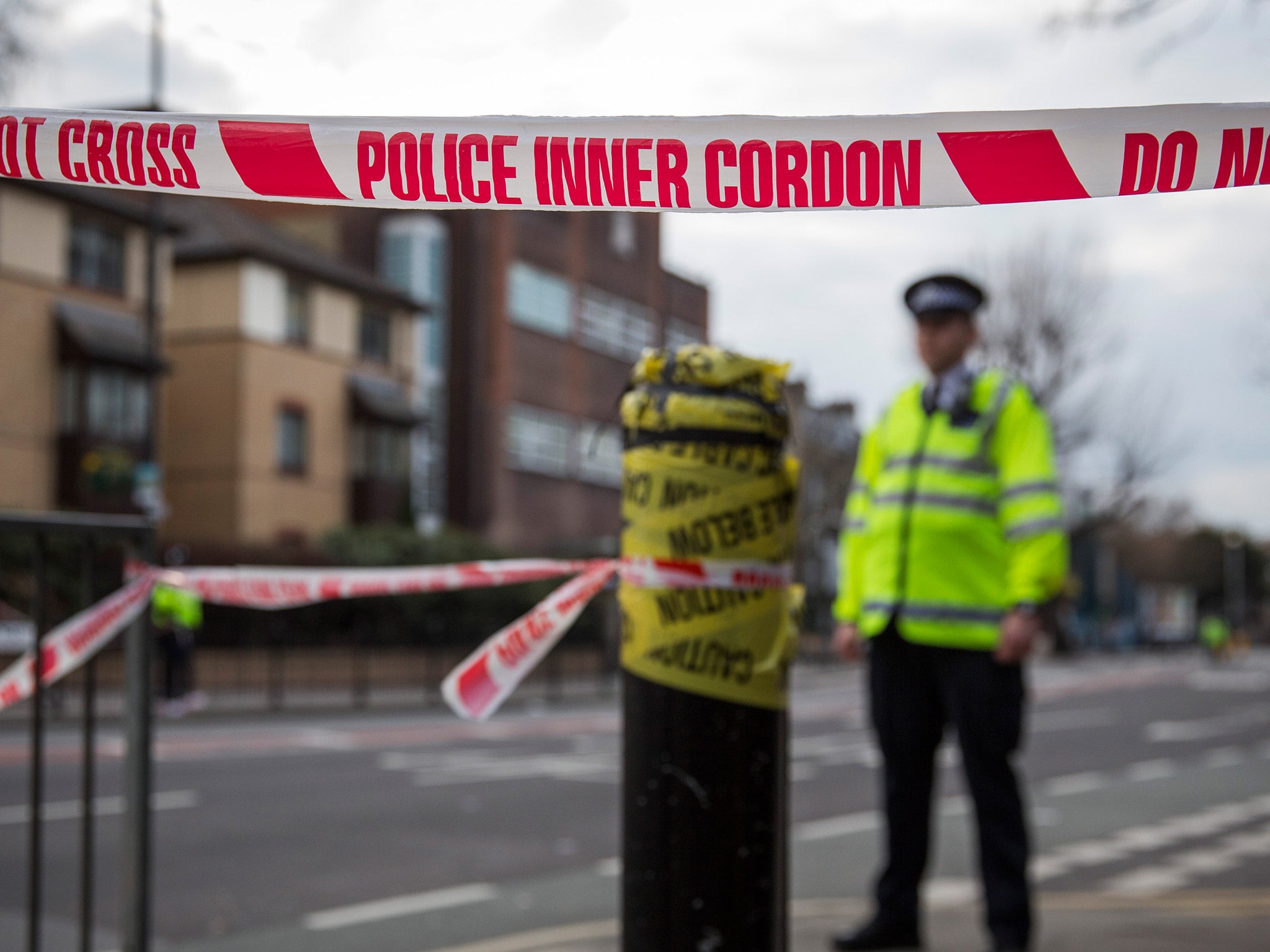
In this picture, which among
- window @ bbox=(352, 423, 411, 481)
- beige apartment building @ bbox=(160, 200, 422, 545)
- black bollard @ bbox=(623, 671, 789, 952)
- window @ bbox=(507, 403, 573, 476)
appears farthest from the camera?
window @ bbox=(507, 403, 573, 476)

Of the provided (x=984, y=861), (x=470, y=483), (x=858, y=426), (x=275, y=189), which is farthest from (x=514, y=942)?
(x=470, y=483)

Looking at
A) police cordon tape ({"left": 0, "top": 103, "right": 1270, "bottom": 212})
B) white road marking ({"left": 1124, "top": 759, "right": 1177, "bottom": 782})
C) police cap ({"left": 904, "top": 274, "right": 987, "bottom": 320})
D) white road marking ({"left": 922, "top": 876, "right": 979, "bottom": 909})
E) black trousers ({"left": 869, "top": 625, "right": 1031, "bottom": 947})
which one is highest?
police cap ({"left": 904, "top": 274, "right": 987, "bottom": 320})

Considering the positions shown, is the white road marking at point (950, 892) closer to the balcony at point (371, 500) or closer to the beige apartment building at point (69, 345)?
the beige apartment building at point (69, 345)

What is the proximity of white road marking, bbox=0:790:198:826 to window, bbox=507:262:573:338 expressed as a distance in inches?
1267

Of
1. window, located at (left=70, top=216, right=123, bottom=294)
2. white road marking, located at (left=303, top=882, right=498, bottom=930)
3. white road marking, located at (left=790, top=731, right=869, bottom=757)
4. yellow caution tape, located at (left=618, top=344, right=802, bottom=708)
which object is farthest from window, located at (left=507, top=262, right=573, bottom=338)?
yellow caution tape, located at (left=618, top=344, right=802, bottom=708)

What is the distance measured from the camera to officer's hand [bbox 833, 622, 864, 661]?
171 inches

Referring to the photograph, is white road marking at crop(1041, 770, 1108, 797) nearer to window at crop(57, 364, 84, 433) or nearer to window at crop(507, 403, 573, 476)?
window at crop(57, 364, 84, 433)

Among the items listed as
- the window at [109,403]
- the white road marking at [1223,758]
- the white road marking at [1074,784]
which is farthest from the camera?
the window at [109,403]

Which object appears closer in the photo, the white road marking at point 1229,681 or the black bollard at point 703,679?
the black bollard at point 703,679

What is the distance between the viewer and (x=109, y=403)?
29.6m

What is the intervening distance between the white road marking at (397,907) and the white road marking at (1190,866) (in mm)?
2536

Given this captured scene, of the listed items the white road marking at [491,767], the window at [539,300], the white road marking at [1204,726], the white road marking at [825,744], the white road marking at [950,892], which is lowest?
the white road marking at [1204,726]

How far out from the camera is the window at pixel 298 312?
34.4 m

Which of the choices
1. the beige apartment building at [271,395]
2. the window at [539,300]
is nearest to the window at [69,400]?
the beige apartment building at [271,395]
